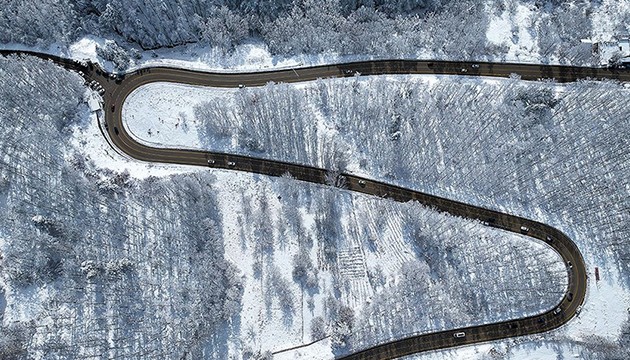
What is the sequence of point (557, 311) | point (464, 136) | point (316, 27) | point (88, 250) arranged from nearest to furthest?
point (88, 250) < point (557, 311) < point (464, 136) < point (316, 27)

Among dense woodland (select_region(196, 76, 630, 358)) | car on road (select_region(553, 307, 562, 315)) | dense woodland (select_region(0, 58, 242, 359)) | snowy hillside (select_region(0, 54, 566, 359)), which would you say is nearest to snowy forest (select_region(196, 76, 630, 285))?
dense woodland (select_region(196, 76, 630, 358))

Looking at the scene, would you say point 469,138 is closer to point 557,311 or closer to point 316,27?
A: point 557,311

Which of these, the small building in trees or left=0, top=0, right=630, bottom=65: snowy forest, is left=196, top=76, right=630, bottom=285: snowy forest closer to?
the small building in trees

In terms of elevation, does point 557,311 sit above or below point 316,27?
below

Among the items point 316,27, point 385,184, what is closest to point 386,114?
point 385,184

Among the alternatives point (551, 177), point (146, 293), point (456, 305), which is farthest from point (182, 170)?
point (551, 177)
